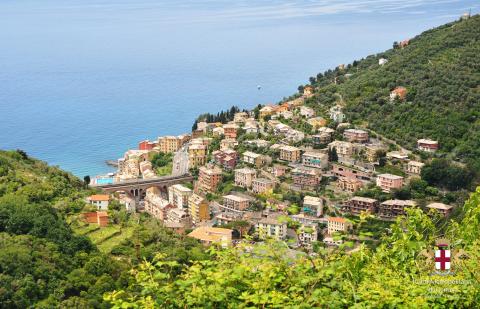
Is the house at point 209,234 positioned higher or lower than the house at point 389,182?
lower

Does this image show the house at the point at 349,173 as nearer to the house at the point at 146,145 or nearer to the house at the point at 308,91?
the house at the point at 146,145

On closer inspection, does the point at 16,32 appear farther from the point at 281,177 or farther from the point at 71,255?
the point at 71,255

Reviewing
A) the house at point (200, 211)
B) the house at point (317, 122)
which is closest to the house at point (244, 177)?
the house at point (200, 211)

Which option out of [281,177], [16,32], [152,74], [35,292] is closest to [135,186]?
[281,177]

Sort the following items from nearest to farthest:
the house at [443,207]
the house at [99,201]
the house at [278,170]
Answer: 1. the house at [99,201]
2. the house at [443,207]
3. the house at [278,170]

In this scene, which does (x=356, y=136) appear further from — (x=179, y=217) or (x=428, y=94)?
(x=179, y=217)

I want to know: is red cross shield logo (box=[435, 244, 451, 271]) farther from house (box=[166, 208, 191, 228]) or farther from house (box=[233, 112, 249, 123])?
house (box=[233, 112, 249, 123])
